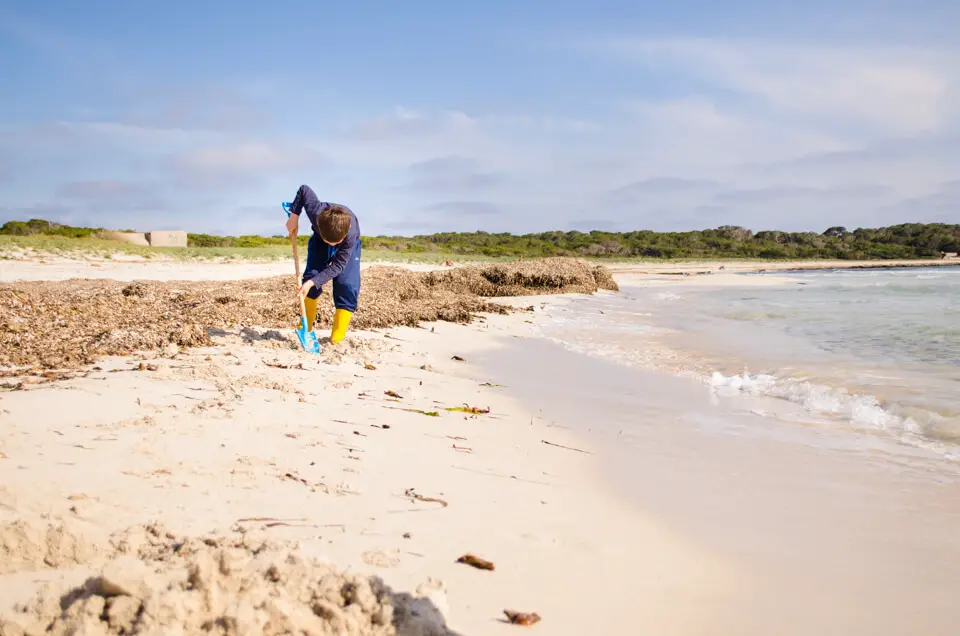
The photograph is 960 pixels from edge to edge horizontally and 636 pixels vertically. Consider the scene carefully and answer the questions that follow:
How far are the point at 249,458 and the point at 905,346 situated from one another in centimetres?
778

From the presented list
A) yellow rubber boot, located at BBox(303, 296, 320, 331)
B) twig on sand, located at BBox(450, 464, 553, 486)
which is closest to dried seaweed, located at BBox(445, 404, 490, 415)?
twig on sand, located at BBox(450, 464, 553, 486)

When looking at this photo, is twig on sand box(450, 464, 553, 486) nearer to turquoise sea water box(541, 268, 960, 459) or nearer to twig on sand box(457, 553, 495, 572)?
twig on sand box(457, 553, 495, 572)

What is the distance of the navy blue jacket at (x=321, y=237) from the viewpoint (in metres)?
5.22

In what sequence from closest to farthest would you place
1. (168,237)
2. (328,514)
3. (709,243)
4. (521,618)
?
(521,618) < (328,514) < (168,237) < (709,243)

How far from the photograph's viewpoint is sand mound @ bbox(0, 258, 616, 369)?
14.6 ft

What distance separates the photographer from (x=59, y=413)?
279 cm

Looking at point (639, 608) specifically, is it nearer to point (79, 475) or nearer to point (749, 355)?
point (79, 475)

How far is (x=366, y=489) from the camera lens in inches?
90.0

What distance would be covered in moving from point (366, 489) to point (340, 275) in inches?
130

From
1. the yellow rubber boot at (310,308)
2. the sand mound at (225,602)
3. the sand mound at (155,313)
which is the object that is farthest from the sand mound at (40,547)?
the yellow rubber boot at (310,308)

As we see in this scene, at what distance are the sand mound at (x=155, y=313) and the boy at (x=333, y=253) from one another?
1.72 feet

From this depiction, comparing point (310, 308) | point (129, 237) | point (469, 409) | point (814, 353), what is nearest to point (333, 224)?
point (310, 308)

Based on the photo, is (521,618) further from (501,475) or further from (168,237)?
(168,237)

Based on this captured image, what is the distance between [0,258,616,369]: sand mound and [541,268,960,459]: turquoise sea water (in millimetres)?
2293
